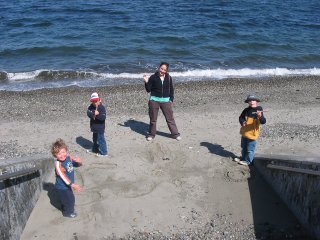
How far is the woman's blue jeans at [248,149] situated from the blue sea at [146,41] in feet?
29.5

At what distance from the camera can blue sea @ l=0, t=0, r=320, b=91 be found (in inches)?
740

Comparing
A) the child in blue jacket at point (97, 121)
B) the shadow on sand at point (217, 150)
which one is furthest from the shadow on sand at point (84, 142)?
the shadow on sand at point (217, 150)

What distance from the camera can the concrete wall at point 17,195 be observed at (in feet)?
21.5

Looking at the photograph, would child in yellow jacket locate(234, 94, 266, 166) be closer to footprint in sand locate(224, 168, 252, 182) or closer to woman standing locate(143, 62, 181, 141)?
footprint in sand locate(224, 168, 252, 182)

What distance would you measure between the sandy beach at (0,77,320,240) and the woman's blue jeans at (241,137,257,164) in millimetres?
235

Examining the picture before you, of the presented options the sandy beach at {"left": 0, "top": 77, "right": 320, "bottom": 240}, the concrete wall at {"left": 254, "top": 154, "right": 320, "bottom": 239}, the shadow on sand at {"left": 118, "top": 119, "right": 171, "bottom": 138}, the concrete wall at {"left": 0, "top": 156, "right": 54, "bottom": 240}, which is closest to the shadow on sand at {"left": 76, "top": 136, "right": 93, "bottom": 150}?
the sandy beach at {"left": 0, "top": 77, "right": 320, "bottom": 240}

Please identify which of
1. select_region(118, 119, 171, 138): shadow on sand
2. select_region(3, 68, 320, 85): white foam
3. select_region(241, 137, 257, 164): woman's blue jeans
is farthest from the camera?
select_region(3, 68, 320, 85): white foam

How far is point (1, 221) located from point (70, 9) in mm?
23446

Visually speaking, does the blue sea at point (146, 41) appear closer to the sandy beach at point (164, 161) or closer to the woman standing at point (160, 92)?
the sandy beach at point (164, 161)

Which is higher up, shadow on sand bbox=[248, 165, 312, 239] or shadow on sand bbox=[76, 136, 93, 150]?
shadow on sand bbox=[248, 165, 312, 239]

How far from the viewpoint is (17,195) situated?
7035mm

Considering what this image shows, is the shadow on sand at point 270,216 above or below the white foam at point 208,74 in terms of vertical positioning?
above

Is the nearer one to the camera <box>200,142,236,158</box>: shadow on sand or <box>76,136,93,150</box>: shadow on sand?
<box>200,142,236,158</box>: shadow on sand

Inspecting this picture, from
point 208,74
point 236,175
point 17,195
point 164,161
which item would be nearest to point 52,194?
point 17,195
